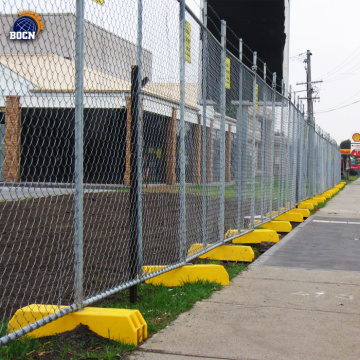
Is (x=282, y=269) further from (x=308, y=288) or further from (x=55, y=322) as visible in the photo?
(x=55, y=322)

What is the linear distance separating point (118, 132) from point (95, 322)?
1617 millimetres

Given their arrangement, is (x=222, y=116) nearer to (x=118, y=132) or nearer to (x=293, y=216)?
(x=118, y=132)

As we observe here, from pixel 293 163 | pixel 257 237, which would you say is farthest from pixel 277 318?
pixel 293 163

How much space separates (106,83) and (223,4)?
64.0 feet

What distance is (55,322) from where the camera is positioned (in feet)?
13.9

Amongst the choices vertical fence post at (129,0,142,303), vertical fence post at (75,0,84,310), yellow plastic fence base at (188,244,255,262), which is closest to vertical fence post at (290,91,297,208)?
yellow plastic fence base at (188,244,255,262)

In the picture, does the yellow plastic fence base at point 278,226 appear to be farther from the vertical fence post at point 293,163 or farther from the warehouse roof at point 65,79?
the warehouse roof at point 65,79

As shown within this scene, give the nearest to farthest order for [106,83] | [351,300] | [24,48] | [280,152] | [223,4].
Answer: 1. [24,48]
2. [106,83]
3. [351,300]
4. [280,152]
5. [223,4]

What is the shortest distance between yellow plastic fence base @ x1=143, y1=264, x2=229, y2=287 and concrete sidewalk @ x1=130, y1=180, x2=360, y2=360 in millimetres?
160

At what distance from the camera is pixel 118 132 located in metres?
5.10

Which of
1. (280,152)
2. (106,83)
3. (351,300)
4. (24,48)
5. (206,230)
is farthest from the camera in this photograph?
(280,152)

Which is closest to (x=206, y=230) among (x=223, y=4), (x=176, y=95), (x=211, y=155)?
(x=211, y=155)

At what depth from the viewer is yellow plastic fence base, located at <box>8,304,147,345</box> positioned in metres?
4.13

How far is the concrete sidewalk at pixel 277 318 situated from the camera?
4.11 m
